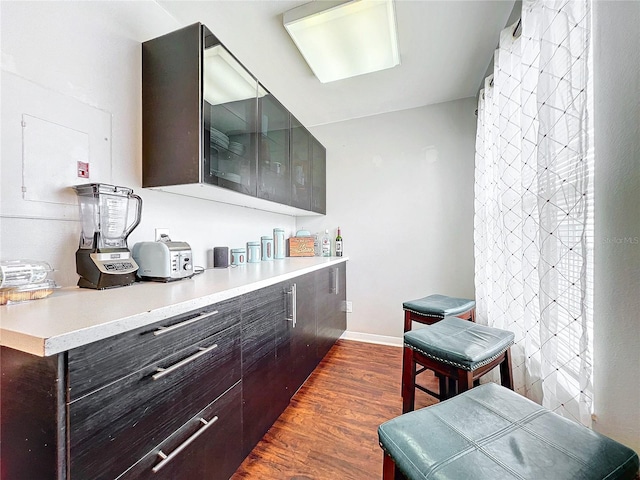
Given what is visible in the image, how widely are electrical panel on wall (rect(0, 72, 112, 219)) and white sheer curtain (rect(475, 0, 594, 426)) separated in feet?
6.22

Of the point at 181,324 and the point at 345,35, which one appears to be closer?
the point at 181,324

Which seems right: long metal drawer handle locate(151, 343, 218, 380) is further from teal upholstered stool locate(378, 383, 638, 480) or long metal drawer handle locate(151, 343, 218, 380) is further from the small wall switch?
the small wall switch

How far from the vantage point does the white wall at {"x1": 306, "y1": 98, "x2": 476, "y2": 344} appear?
2.34 m

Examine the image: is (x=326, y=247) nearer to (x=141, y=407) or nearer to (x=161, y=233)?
(x=161, y=233)

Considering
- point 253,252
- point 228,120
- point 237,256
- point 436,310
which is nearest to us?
point 228,120

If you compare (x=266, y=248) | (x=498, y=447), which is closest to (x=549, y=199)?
(x=498, y=447)

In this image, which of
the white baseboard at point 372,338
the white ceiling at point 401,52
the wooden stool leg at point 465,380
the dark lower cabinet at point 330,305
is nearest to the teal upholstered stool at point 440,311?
the wooden stool leg at point 465,380

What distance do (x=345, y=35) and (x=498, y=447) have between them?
1972 mm

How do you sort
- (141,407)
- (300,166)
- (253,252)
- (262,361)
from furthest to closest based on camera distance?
1. (300,166)
2. (253,252)
3. (262,361)
4. (141,407)

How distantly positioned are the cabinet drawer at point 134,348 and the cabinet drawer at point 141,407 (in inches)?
0.9

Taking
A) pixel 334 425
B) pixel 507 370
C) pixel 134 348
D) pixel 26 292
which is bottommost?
pixel 334 425

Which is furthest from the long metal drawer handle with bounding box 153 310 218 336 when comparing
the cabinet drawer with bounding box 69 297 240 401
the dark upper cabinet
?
the dark upper cabinet

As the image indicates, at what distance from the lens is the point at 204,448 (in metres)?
0.87

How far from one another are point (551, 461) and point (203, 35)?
6.23 ft
